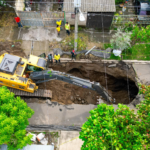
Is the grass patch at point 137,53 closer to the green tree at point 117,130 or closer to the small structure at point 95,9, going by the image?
the small structure at point 95,9

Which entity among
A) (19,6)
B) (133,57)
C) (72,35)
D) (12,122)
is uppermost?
(19,6)

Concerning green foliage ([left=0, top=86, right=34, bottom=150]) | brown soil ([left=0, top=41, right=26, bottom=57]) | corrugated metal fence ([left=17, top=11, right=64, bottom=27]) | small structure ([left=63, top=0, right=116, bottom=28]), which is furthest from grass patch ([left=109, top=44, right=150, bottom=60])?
green foliage ([left=0, top=86, right=34, bottom=150])

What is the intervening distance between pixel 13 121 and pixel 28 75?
5850 mm

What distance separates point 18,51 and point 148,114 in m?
14.2

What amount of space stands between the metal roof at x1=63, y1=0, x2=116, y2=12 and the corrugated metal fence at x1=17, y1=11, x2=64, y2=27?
121 cm

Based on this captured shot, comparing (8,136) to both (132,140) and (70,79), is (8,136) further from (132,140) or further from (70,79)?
(132,140)

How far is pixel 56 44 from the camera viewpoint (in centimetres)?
1755

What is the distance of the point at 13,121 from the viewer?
8.84 metres

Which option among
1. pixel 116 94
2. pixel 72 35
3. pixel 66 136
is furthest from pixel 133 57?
pixel 66 136

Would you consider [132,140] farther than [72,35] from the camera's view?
No

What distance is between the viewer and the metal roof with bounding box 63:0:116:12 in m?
17.3

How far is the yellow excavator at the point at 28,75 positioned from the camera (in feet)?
40.6

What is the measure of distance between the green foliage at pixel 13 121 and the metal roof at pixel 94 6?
40.2 feet

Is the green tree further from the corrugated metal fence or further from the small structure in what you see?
the corrugated metal fence
